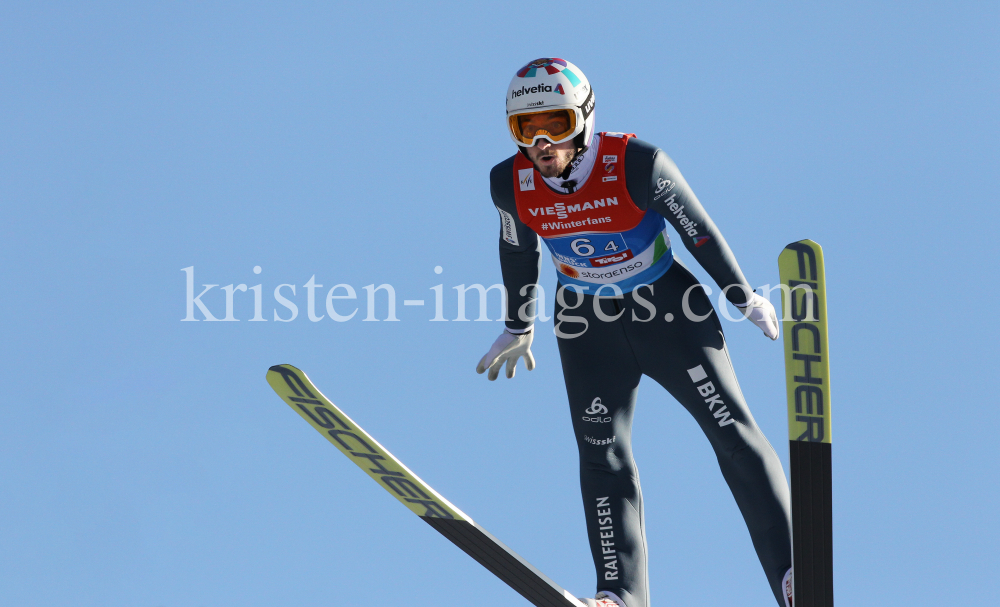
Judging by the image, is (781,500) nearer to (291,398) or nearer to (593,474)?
(593,474)

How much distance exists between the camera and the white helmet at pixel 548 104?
5.21 metres

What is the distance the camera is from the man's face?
207 inches

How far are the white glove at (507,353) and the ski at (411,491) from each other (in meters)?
0.92

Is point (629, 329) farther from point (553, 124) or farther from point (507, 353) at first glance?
point (553, 124)

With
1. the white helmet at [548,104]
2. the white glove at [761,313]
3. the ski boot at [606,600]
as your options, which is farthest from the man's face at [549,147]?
the ski boot at [606,600]

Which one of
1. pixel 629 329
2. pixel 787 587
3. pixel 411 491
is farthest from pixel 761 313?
pixel 411 491

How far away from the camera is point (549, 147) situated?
5.25 m

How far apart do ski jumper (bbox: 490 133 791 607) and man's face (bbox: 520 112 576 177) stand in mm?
159

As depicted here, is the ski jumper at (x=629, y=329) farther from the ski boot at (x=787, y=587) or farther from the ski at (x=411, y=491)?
the ski at (x=411, y=491)

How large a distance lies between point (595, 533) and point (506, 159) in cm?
200

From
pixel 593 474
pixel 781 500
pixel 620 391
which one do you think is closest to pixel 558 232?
pixel 620 391

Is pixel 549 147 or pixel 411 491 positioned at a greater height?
pixel 549 147

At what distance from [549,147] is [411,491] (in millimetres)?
1830

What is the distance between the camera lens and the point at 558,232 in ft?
18.1
